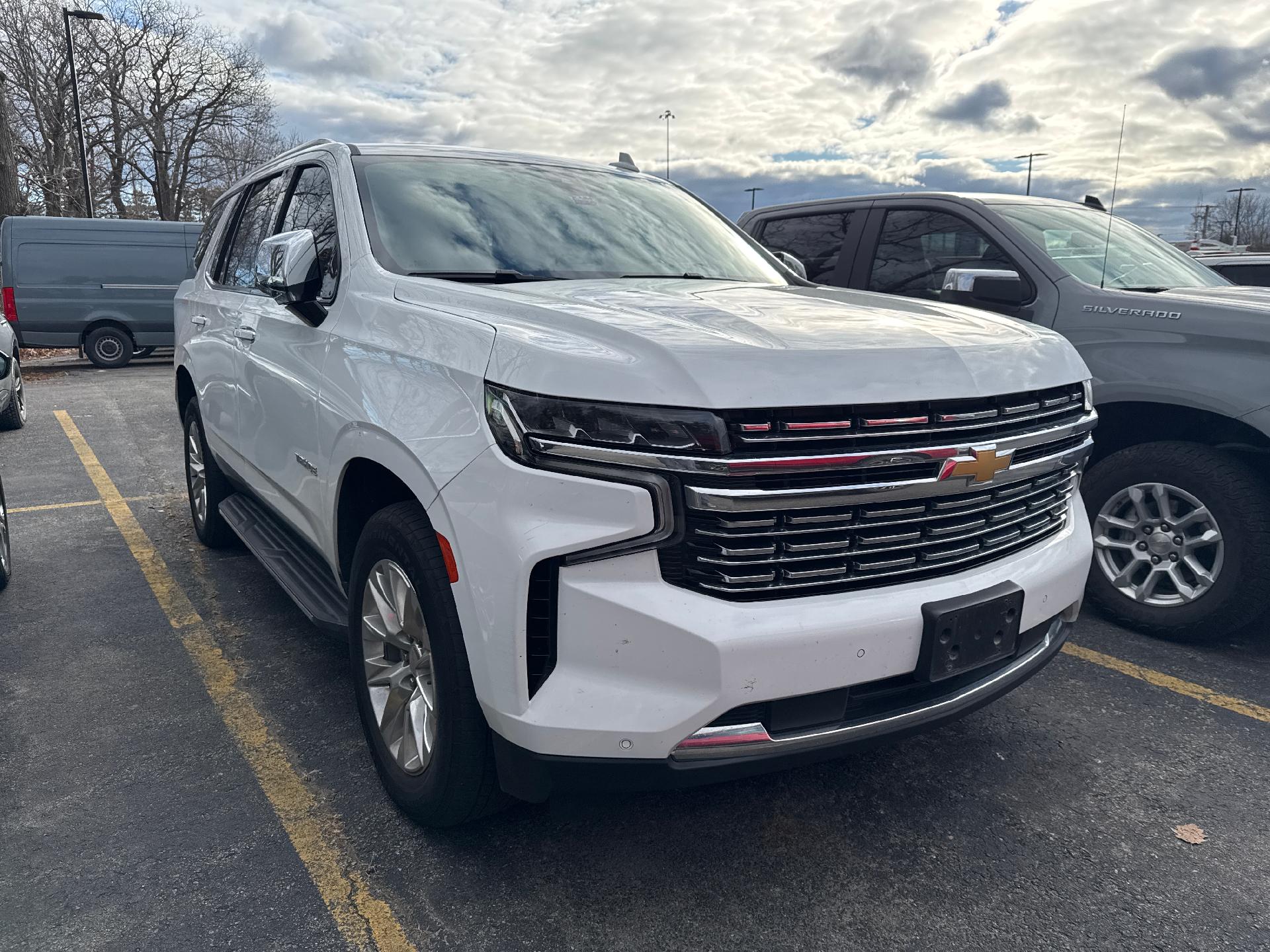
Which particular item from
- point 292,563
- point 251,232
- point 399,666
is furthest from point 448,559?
point 251,232

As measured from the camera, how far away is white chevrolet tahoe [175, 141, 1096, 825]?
1992 mm

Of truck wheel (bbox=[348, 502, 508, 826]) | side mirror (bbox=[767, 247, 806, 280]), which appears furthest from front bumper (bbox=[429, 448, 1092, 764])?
side mirror (bbox=[767, 247, 806, 280])

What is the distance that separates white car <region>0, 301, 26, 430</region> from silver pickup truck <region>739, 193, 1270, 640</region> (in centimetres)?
756

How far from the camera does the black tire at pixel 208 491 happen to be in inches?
195

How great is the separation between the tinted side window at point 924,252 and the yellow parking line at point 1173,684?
74.7 inches

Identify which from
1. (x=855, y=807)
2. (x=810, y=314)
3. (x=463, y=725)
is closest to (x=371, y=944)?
(x=463, y=725)

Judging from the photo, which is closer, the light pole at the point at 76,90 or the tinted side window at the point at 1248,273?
the tinted side window at the point at 1248,273

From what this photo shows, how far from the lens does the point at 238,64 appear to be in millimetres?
36094

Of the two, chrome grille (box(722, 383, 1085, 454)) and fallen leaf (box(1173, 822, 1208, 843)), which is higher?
chrome grille (box(722, 383, 1085, 454))

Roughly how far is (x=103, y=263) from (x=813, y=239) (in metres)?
13.3

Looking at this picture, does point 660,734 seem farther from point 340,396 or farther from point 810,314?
point 340,396

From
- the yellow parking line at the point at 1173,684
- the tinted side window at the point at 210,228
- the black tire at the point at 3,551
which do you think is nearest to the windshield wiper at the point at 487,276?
the yellow parking line at the point at 1173,684

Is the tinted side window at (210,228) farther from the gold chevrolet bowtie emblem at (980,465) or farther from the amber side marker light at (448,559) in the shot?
the gold chevrolet bowtie emblem at (980,465)

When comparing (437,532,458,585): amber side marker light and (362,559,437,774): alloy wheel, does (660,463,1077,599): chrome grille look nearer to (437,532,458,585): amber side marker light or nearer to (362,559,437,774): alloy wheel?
(437,532,458,585): amber side marker light
